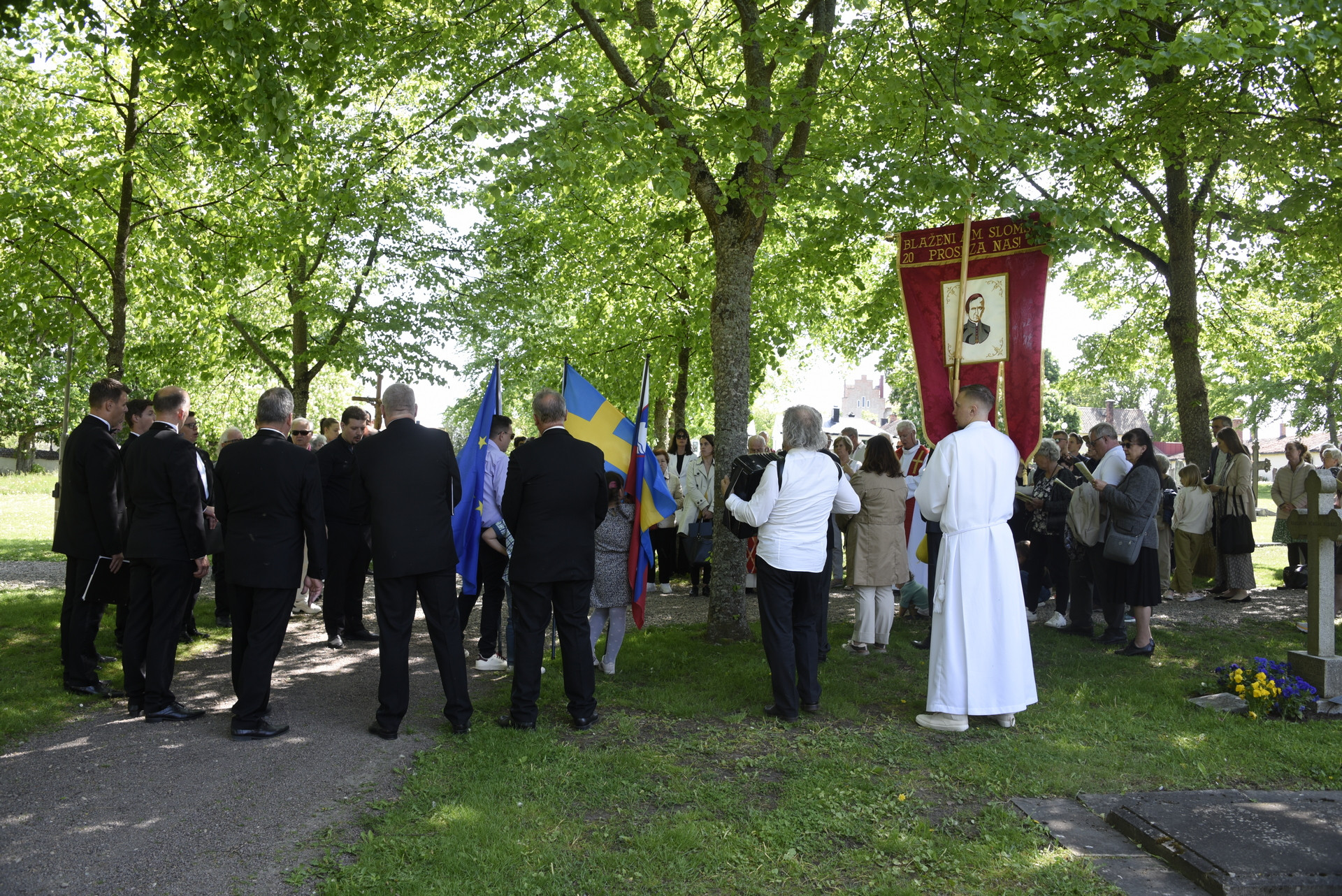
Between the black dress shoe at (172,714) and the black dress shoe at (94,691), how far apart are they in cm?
87

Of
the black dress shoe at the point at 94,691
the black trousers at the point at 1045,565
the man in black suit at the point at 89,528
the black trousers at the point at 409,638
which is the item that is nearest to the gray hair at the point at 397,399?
the black trousers at the point at 409,638

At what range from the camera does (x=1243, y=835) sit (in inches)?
174

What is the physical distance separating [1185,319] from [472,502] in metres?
11.3

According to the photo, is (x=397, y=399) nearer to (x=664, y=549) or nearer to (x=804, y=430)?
(x=804, y=430)

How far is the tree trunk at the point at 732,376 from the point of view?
30.3ft

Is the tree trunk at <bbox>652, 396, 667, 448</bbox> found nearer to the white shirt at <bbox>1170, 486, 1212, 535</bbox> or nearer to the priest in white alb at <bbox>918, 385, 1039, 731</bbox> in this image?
the white shirt at <bbox>1170, 486, 1212, 535</bbox>

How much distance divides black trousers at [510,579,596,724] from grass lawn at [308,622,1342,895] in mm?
204

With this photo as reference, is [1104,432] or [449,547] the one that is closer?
[449,547]

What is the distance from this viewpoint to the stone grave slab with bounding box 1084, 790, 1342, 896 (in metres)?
3.93

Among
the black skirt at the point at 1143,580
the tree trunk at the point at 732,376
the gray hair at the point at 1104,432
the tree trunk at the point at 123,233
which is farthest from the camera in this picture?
the tree trunk at the point at 123,233

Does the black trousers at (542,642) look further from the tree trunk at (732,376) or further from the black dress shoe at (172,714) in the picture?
the tree trunk at (732,376)

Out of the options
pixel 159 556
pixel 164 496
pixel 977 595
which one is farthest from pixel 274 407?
pixel 977 595

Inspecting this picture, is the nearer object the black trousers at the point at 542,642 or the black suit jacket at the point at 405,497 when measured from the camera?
the black suit jacket at the point at 405,497

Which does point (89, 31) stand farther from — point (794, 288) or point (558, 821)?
point (794, 288)
